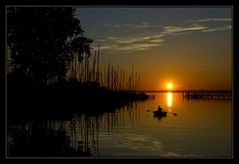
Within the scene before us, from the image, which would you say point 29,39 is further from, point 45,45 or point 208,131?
point 208,131

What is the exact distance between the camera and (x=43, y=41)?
764 cm

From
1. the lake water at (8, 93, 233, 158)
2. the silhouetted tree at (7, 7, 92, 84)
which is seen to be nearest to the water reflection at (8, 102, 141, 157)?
the lake water at (8, 93, 233, 158)

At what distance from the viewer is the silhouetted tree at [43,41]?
728 centimetres

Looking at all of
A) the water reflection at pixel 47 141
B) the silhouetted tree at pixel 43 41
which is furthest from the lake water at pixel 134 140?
the silhouetted tree at pixel 43 41

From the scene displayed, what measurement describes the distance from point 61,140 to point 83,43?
2016 mm

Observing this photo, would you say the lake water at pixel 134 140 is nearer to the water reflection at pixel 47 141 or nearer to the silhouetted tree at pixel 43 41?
the water reflection at pixel 47 141

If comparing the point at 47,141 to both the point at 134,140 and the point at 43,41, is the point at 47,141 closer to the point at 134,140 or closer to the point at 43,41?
the point at 43,41

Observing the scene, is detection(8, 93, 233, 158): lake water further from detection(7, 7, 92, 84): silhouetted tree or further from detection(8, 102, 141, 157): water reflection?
detection(7, 7, 92, 84): silhouetted tree

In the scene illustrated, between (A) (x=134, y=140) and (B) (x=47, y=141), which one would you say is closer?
(B) (x=47, y=141)

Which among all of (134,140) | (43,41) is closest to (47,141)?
(43,41)

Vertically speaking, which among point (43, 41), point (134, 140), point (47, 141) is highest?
point (43, 41)

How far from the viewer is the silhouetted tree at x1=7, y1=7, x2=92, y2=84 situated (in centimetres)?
728
